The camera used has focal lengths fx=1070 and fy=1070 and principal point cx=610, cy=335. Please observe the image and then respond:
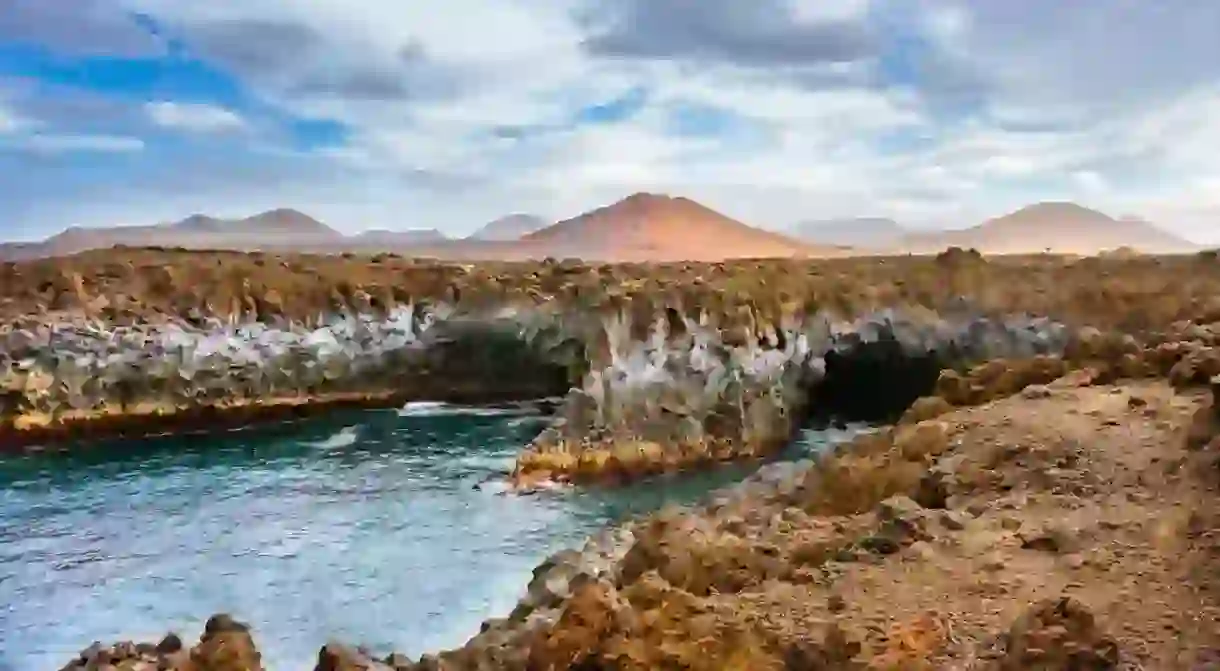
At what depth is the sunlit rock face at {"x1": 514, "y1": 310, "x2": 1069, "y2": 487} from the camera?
2427 cm

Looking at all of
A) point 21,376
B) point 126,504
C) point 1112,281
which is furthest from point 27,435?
point 1112,281

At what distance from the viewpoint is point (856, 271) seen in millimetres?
39500

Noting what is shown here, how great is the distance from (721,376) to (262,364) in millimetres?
16603

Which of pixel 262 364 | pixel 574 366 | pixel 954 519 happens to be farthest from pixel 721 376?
pixel 954 519

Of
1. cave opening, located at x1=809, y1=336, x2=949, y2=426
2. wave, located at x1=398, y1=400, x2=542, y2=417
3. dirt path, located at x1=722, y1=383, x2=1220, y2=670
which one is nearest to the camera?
dirt path, located at x1=722, y1=383, x2=1220, y2=670

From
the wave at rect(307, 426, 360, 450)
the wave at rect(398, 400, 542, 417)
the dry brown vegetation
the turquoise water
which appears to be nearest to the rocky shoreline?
the dry brown vegetation

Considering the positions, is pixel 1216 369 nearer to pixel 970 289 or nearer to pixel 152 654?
pixel 152 654

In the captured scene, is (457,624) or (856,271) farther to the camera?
(856,271)

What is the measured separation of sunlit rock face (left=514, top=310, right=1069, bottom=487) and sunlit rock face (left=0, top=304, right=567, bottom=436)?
10.3 meters

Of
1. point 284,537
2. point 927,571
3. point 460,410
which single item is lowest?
point 284,537

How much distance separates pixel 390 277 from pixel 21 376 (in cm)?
1341

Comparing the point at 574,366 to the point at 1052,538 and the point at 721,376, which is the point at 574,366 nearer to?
the point at 721,376

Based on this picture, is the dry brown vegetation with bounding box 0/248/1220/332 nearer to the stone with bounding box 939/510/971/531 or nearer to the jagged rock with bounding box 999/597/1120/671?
the stone with bounding box 939/510/971/531

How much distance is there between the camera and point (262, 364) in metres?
35.4
